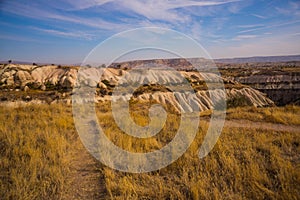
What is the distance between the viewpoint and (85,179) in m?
3.49

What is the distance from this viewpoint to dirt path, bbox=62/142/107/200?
3.03m

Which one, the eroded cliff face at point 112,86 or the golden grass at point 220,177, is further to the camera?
the eroded cliff face at point 112,86

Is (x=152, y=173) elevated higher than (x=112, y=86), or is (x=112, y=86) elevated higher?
(x=112, y=86)

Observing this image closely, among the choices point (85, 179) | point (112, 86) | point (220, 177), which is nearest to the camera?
point (220, 177)

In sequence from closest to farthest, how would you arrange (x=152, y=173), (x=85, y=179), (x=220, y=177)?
(x=220, y=177)
(x=85, y=179)
(x=152, y=173)

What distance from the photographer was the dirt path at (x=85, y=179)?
9.93 feet

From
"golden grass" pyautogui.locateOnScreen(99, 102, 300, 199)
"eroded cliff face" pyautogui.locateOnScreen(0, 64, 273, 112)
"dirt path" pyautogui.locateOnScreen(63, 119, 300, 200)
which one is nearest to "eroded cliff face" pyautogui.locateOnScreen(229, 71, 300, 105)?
"eroded cliff face" pyautogui.locateOnScreen(0, 64, 273, 112)

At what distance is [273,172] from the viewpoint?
11.1 feet

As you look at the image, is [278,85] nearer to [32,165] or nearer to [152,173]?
[152,173]

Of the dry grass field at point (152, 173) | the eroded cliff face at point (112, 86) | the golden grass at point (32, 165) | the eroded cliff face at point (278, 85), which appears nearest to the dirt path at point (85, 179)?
the dry grass field at point (152, 173)

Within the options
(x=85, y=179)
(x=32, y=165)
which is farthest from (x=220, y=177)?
(x=32, y=165)

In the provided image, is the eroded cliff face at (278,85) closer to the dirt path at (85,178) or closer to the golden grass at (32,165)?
the dirt path at (85,178)

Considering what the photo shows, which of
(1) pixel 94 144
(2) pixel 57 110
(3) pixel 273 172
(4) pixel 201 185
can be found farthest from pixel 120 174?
(2) pixel 57 110

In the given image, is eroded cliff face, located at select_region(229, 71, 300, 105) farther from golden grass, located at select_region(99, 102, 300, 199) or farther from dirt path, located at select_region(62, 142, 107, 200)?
dirt path, located at select_region(62, 142, 107, 200)
